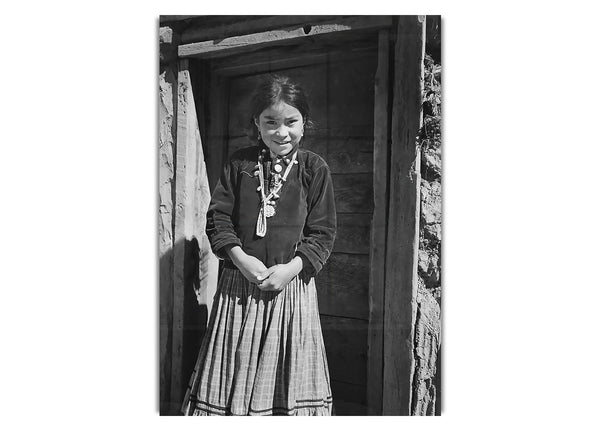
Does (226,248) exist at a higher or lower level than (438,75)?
lower

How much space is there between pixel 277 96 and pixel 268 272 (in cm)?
52

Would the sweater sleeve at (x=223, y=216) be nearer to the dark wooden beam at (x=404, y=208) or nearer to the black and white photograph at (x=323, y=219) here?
the black and white photograph at (x=323, y=219)

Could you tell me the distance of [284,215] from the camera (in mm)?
1812

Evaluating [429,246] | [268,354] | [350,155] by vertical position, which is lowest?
[268,354]

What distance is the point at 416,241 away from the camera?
1796mm

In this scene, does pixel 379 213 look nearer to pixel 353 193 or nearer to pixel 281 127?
pixel 353 193

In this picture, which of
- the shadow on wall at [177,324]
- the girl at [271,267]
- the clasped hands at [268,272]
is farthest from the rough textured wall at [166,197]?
the clasped hands at [268,272]

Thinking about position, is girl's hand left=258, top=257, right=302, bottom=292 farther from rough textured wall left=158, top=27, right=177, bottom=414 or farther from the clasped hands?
rough textured wall left=158, top=27, right=177, bottom=414

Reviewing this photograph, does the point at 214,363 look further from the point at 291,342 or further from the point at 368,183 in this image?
the point at 368,183

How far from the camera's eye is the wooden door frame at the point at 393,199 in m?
1.79

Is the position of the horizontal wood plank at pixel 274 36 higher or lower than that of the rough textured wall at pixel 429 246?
higher

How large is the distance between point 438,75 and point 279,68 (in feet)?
1.54

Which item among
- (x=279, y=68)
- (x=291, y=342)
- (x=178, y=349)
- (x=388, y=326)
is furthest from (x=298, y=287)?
(x=279, y=68)

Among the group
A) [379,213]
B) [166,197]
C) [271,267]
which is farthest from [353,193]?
[166,197]
